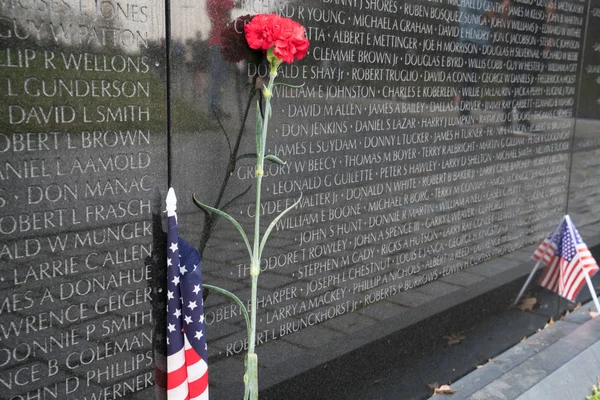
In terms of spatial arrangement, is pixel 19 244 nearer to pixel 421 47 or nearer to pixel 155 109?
pixel 155 109

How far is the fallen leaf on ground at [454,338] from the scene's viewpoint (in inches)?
184

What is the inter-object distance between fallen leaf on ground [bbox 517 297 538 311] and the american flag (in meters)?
0.22

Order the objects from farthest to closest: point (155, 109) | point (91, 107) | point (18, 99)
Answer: point (155, 109) < point (91, 107) < point (18, 99)

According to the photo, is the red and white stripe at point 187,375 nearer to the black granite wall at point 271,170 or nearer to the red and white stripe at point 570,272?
the black granite wall at point 271,170

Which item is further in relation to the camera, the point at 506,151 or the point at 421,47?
the point at 506,151

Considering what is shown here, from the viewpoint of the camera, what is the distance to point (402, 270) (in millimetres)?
4215

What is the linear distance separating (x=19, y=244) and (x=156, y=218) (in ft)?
1.83

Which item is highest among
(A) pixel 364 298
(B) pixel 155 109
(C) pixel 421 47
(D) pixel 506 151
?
(C) pixel 421 47

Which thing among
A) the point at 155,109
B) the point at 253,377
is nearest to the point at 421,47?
the point at 155,109

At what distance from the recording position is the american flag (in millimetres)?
5109

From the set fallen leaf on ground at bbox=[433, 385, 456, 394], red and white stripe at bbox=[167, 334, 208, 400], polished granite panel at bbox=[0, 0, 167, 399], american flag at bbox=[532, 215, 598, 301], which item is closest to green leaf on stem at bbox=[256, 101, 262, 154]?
polished granite panel at bbox=[0, 0, 167, 399]

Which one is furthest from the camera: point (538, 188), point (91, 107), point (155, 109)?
point (538, 188)

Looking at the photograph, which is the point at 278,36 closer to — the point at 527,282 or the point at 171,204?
the point at 171,204

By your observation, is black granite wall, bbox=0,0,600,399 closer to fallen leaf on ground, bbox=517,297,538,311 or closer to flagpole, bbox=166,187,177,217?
flagpole, bbox=166,187,177,217
